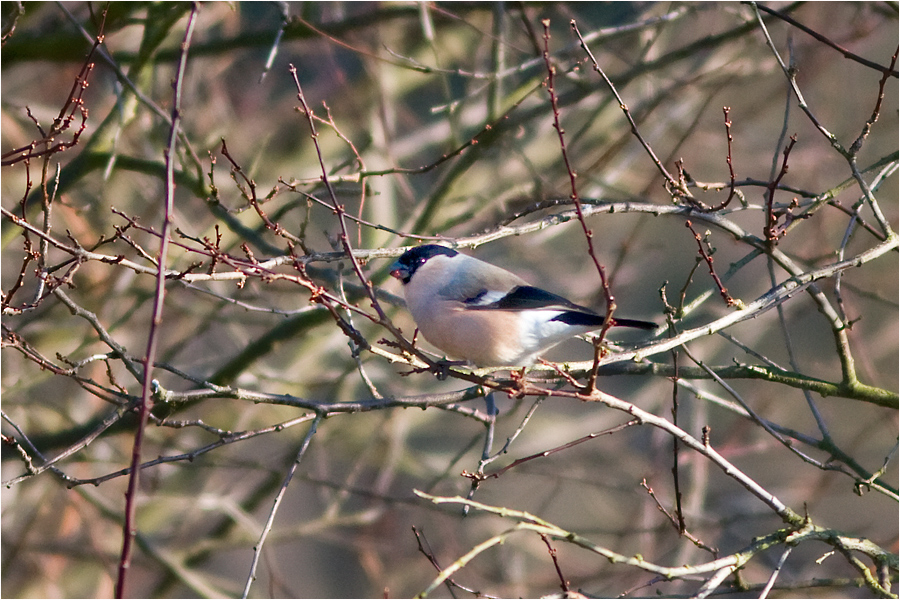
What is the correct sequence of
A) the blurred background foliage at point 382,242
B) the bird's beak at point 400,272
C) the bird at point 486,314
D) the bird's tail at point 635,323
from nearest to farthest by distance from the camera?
the bird's tail at point 635,323 < the bird at point 486,314 < the bird's beak at point 400,272 < the blurred background foliage at point 382,242

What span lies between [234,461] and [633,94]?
162 inches

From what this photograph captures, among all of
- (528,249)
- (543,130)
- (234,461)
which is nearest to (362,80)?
(543,130)

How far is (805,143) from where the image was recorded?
276 inches

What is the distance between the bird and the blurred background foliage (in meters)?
0.32

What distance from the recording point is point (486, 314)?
3.24 metres

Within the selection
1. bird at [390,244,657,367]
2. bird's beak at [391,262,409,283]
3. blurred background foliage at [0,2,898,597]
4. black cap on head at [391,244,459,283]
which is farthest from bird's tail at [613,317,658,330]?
bird's beak at [391,262,409,283]

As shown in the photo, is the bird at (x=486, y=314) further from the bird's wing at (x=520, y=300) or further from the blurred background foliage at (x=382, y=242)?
the blurred background foliage at (x=382, y=242)

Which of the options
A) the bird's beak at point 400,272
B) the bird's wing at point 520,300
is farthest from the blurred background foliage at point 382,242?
the bird's wing at point 520,300

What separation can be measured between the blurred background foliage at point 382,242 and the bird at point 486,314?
0.32 m

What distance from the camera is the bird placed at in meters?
3.19

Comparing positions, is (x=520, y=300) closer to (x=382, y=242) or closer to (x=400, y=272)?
(x=400, y=272)

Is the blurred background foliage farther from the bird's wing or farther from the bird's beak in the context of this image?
the bird's wing

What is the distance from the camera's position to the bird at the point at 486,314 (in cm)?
319

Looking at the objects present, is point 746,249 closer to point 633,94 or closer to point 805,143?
point 805,143
